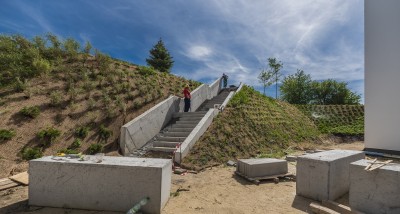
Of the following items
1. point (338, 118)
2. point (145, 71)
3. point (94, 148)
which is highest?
point (145, 71)

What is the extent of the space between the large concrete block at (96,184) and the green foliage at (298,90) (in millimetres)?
47989

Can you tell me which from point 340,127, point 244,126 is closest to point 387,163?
point 244,126

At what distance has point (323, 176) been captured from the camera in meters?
5.53

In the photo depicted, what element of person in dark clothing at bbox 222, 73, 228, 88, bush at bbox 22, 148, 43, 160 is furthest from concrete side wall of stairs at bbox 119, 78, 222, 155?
person in dark clothing at bbox 222, 73, 228, 88

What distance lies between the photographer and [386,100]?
12805 mm

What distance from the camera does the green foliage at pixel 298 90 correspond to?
4716 centimetres

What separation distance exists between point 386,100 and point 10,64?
20.3 metres

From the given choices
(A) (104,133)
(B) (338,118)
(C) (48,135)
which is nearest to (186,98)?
(A) (104,133)

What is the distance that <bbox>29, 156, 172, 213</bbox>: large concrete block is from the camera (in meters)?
4.61

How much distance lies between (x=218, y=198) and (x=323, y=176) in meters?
2.69

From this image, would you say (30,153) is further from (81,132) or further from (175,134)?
(175,134)

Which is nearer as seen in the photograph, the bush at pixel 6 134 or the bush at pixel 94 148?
the bush at pixel 6 134

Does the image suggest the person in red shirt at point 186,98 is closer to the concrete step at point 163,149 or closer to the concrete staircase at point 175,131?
the concrete staircase at point 175,131

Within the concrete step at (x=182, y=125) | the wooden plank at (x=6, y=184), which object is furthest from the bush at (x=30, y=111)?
the concrete step at (x=182, y=125)
